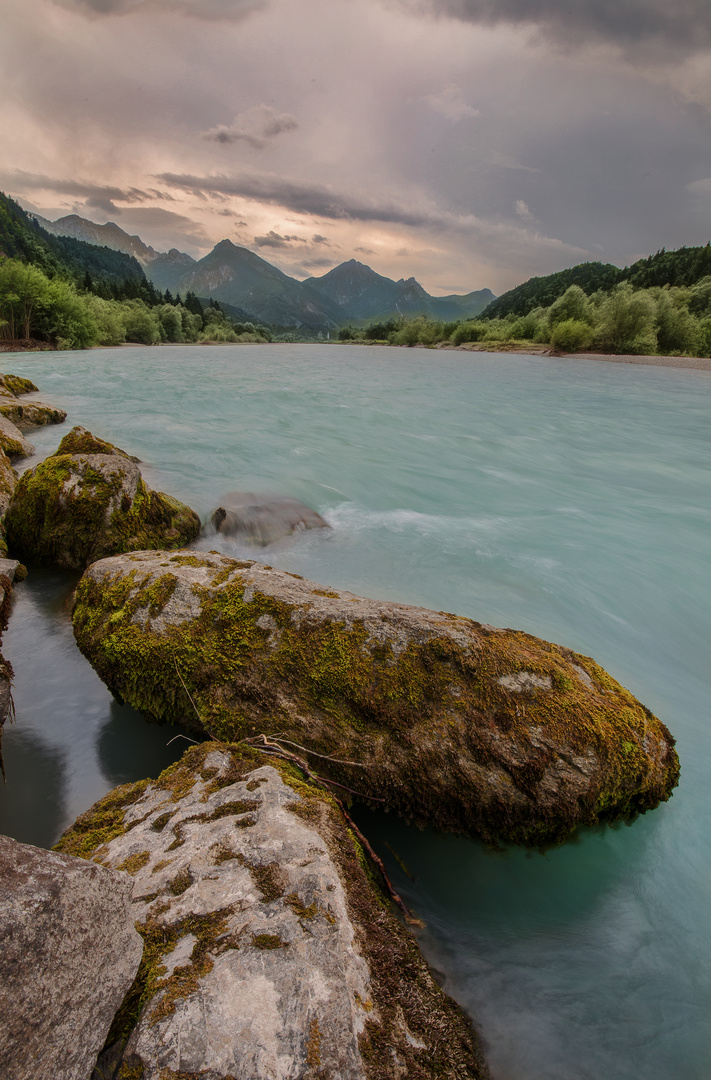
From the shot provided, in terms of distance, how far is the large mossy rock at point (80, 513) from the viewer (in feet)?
21.2

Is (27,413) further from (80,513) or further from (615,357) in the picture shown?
(615,357)

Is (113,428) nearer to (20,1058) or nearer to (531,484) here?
(531,484)

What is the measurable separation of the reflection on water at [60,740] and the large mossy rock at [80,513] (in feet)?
3.99

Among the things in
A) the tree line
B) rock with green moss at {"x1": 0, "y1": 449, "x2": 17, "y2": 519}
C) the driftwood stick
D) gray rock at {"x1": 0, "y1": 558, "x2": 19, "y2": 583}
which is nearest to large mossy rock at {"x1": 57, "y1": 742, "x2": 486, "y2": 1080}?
the driftwood stick

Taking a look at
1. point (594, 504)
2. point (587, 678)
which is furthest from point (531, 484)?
point (587, 678)

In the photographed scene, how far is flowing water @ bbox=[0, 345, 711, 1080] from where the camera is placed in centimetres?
287

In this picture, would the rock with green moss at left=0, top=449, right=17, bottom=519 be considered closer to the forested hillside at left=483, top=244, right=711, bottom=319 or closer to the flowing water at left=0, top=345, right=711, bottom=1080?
the flowing water at left=0, top=345, right=711, bottom=1080

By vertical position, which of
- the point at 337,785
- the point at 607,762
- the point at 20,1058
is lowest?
the point at 337,785

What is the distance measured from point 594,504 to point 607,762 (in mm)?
9799

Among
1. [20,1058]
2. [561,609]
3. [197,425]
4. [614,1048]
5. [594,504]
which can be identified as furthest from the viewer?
[197,425]

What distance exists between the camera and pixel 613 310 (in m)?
68.9

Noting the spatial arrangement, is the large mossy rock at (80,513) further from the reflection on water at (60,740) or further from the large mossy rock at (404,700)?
the large mossy rock at (404,700)

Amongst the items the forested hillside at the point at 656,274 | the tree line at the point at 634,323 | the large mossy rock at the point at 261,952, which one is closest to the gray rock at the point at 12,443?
the large mossy rock at the point at 261,952

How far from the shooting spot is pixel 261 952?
1902 mm
